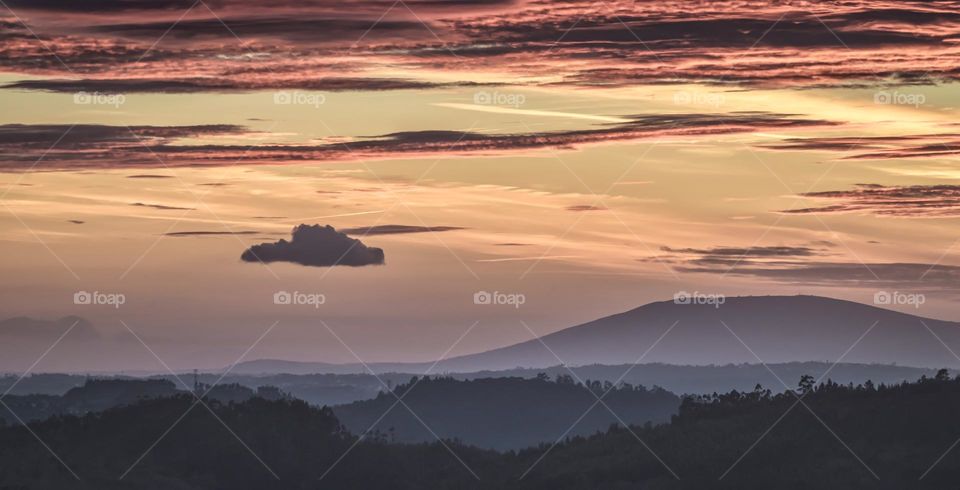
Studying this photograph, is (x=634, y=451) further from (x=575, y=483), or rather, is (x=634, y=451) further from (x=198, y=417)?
(x=198, y=417)

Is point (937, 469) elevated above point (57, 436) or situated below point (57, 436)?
above

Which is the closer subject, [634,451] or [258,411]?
[634,451]

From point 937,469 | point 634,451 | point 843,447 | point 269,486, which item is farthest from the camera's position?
point 269,486

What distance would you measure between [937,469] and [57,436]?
111 m

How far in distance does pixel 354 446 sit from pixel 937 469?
80.4 metres

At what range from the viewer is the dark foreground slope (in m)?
145

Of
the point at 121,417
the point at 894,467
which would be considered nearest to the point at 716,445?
the point at 894,467

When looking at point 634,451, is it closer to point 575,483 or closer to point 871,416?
point 575,483

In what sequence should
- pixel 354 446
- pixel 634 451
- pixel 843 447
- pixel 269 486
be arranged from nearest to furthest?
pixel 843 447, pixel 634 451, pixel 269 486, pixel 354 446

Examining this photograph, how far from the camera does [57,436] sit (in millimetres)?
181875

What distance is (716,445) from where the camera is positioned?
6073 inches

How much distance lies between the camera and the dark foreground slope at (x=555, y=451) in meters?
145

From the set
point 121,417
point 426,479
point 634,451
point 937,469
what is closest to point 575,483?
point 634,451

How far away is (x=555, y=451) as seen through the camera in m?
177
